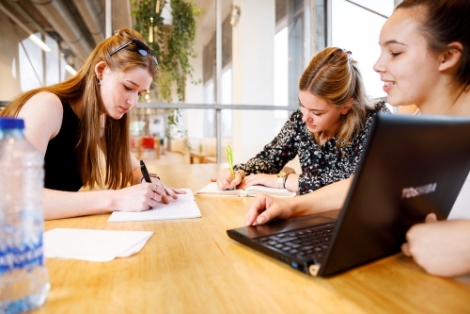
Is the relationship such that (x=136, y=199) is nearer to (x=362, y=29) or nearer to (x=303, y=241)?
(x=303, y=241)

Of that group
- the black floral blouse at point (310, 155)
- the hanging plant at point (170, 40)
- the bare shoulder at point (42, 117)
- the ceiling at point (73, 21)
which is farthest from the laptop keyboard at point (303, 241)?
the ceiling at point (73, 21)

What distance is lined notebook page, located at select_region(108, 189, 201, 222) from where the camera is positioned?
0.88m

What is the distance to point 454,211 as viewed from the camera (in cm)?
67

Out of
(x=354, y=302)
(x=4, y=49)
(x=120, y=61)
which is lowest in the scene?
(x=354, y=302)

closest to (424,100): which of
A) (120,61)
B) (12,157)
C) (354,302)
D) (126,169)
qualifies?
(354,302)

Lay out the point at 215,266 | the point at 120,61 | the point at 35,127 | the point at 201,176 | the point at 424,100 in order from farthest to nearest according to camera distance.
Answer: the point at 201,176, the point at 120,61, the point at 35,127, the point at 424,100, the point at 215,266

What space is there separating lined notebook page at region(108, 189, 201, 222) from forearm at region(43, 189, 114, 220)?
0.04 m

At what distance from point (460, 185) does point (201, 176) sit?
1307mm

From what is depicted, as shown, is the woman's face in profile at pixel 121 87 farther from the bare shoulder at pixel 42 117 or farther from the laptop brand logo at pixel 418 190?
the laptop brand logo at pixel 418 190

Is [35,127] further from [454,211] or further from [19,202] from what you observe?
[454,211]

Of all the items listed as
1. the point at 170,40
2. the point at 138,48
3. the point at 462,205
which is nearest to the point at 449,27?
the point at 462,205

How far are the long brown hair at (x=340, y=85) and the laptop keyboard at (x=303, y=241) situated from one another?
82cm

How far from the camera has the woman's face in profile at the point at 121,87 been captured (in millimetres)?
1270

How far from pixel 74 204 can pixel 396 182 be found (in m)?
0.78
